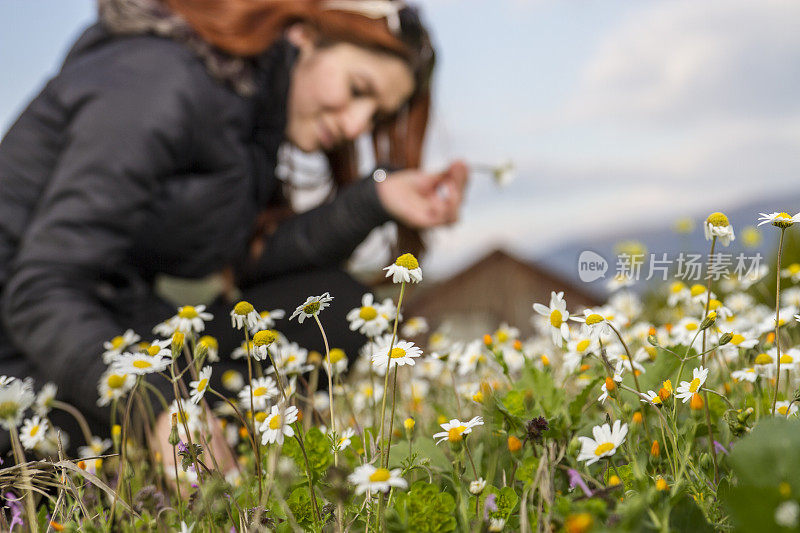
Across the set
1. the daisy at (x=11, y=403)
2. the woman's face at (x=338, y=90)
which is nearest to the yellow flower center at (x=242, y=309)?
the daisy at (x=11, y=403)

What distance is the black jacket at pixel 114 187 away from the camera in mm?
2215

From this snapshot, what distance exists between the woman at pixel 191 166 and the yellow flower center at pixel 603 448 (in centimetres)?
170

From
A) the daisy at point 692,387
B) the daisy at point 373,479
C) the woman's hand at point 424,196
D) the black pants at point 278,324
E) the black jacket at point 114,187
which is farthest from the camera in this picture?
the woman's hand at point 424,196

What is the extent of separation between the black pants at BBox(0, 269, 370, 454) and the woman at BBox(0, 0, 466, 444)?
1cm

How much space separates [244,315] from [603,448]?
2.24 ft

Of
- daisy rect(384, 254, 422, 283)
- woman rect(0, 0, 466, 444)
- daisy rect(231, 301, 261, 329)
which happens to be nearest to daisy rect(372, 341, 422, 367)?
daisy rect(384, 254, 422, 283)

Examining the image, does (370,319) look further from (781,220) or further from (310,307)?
(781,220)

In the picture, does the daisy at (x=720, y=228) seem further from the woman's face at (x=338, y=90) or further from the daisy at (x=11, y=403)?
the woman's face at (x=338, y=90)

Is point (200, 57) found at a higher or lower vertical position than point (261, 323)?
higher

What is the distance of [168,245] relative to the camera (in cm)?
303

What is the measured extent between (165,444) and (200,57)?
A: 174cm

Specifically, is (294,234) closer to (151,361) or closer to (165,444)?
(165,444)

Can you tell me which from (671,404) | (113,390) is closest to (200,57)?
(113,390)

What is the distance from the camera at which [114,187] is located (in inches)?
93.1
